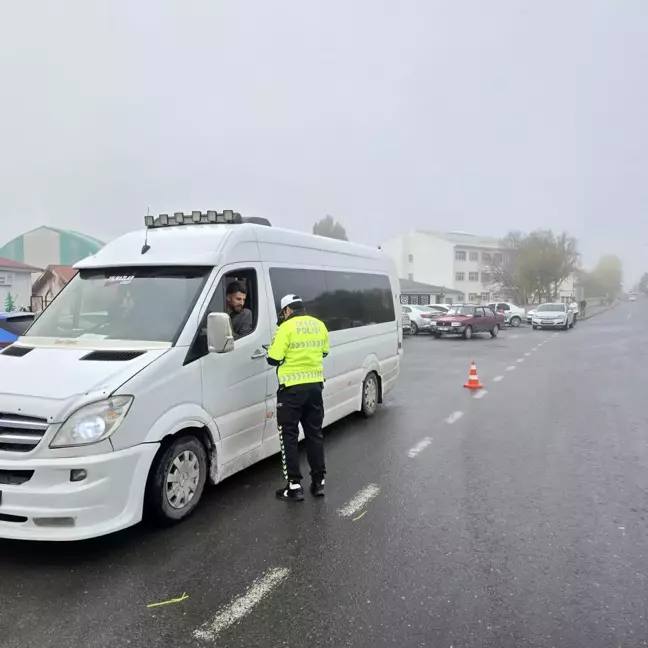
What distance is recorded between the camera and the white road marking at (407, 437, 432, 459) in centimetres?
664

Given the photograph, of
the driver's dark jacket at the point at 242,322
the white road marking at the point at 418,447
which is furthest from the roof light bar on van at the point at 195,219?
the white road marking at the point at 418,447

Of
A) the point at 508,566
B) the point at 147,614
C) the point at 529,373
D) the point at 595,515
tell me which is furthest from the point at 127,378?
the point at 529,373

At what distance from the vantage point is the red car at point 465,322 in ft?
87.4

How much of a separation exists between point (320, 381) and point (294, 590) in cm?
204

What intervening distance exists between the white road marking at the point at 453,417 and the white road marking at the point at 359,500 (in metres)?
3.24

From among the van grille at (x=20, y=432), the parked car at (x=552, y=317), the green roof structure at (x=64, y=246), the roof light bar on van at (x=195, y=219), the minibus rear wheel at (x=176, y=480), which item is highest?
the green roof structure at (x=64, y=246)

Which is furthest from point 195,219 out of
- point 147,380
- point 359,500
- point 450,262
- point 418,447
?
point 450,262

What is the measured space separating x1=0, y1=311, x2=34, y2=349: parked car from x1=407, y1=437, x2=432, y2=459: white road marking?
5870 millimetres

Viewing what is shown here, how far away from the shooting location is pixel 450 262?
82.0 meters

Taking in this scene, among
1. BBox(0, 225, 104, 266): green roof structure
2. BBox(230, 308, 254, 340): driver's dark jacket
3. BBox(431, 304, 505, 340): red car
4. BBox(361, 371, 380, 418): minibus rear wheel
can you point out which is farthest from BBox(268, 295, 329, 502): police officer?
BBox(0, 225, 104, 266): green roof structure

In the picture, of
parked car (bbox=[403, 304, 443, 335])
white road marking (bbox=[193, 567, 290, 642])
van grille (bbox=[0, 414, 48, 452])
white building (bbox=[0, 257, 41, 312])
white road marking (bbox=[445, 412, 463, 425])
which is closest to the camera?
white road marking (bbox=[193, 567, 290, 642])

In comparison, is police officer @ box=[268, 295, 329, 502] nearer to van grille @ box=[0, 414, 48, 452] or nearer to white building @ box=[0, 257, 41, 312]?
van grille @ box=[0, 414, 48, 452]

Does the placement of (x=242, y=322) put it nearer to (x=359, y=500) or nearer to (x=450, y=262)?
(x=359, y=500)

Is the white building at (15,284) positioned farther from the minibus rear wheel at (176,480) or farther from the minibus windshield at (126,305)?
the minibus rear wheel at (176,480)
